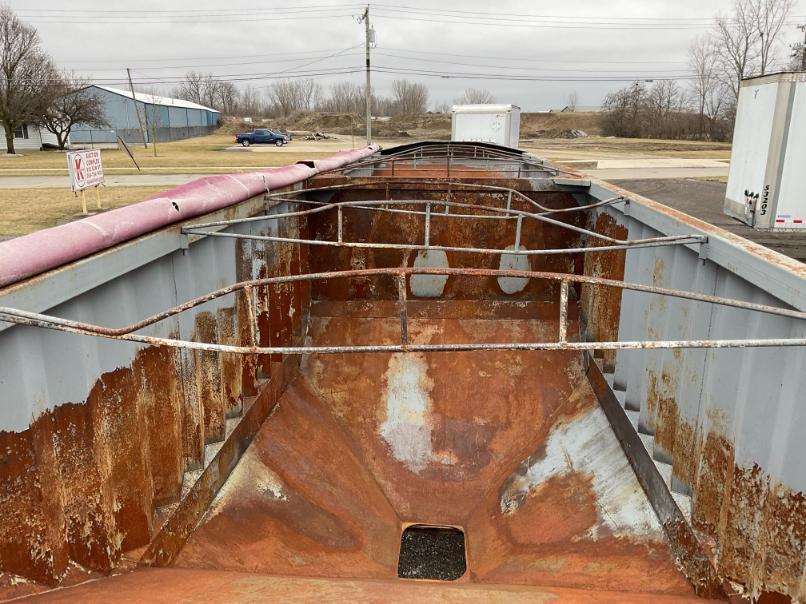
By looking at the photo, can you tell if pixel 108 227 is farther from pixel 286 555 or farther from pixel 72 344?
pixel 286 555

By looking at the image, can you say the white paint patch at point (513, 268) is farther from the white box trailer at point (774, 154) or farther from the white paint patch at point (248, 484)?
the white box trailer at point (774, 154)

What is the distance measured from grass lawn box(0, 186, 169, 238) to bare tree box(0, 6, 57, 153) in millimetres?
29465

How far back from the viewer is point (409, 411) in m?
5.89

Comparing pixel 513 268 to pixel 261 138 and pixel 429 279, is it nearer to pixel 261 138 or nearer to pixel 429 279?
pixel 429 279

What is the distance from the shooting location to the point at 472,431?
5.71 meters

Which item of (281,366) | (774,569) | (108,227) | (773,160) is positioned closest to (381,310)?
(281,366)

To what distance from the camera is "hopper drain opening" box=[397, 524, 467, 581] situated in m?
4.48

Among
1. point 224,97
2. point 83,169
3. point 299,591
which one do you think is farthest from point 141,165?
point 224,97

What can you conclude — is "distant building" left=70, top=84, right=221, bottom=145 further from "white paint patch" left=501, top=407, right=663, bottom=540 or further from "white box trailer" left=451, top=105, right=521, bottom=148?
"white paint patch" left=501, top=407, right=663, bottom=540

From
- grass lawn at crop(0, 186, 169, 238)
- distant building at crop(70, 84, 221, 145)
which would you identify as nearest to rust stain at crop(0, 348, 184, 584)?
grass lawn at crop(0, 186, 169, 238)

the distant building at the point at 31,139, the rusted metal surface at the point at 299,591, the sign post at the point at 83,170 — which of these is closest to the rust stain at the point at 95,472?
the rusted metal surface at the point at 299,591

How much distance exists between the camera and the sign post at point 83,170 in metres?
15.2

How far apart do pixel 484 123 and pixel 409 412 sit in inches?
725

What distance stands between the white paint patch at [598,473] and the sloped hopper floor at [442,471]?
11mm
